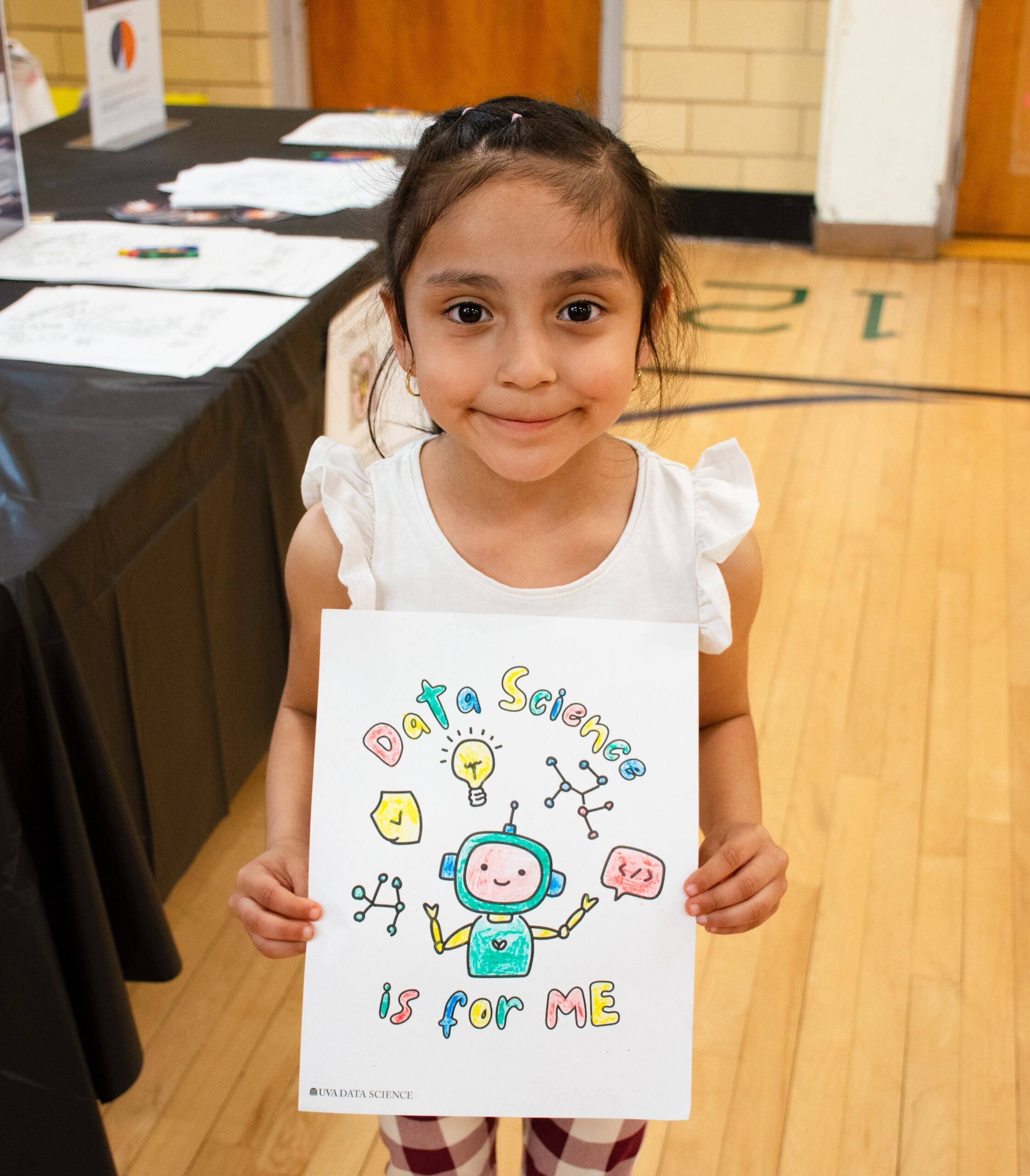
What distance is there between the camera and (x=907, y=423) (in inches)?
129

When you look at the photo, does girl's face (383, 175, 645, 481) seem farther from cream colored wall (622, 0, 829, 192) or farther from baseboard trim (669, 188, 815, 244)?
baseboard trim (669, 188, 815, 244)

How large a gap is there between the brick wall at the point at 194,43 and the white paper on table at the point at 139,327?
10.5 feet

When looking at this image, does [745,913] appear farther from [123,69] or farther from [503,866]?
[123,69]

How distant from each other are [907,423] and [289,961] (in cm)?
225

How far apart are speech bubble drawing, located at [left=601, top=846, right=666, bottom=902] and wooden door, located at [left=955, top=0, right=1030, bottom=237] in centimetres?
431

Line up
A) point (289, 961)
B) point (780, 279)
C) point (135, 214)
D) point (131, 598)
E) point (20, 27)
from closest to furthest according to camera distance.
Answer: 1. point (131, 598)
2. point (289, 961)
3. point (135, 214)
4. point (780, 279)
5. point (20, 27)

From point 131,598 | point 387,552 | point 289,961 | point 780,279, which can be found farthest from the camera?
point 780,279

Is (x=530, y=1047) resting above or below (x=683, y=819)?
below

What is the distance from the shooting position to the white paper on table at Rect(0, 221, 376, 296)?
179cm

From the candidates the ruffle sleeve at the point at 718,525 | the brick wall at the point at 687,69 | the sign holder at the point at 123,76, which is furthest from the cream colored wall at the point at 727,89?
the ruffle sleeve at the point at 718,525

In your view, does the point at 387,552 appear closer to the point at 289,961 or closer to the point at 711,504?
the point at 711,504

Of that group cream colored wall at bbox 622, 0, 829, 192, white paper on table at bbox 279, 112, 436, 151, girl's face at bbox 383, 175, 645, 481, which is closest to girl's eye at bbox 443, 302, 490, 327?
girl's face at bbox 383, 175, 645, 481

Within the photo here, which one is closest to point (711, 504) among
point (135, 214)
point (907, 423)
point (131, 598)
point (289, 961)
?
point (131, 598)

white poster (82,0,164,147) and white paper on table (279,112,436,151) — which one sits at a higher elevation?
white poster (82,0,164,147)
